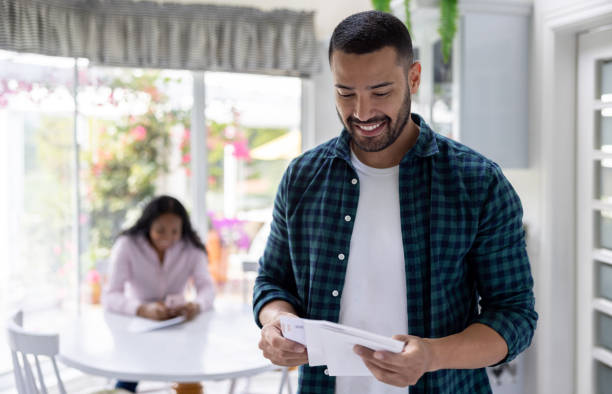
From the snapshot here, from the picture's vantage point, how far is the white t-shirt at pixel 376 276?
115 cm

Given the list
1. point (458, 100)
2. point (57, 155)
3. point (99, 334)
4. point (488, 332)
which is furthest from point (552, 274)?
point (57, 155)

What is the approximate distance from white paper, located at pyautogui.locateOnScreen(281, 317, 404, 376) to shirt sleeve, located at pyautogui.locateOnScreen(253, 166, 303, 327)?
16 centimetres

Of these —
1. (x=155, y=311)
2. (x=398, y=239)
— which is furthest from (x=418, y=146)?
(x=155, y=311)

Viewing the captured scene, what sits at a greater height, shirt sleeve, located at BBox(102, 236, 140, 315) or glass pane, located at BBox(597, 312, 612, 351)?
shirt sleeve, located at BBox(102, 236, 140, 315)

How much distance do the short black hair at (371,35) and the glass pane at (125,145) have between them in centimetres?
289

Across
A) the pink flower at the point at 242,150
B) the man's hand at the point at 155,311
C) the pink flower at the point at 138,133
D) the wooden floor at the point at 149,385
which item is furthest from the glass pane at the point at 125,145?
the man's hand at the point at 155,311

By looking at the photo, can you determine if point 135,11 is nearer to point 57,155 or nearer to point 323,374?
point 57,155

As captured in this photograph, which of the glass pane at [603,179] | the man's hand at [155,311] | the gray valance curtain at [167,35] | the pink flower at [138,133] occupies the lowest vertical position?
the man's hand at [155,311]

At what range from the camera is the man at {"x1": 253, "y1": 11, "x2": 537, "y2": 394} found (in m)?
1.10

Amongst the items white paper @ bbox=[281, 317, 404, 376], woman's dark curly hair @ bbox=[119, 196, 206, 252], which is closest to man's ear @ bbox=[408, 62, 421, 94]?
white paper @ bbox=[281, 317, 404, 376]

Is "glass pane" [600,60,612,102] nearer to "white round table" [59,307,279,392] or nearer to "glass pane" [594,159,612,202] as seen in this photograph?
"glass pane" [594,159,612,202]

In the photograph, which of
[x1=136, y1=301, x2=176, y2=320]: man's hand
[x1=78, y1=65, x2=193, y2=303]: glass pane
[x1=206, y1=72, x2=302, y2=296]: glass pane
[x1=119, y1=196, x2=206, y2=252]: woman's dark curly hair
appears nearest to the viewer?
[x1=136, y1=301, x2=176, y2=320]: man's hand

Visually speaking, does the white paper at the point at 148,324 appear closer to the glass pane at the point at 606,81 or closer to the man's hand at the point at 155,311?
the man's hand at the point at 155,311

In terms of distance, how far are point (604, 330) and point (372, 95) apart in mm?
1886
